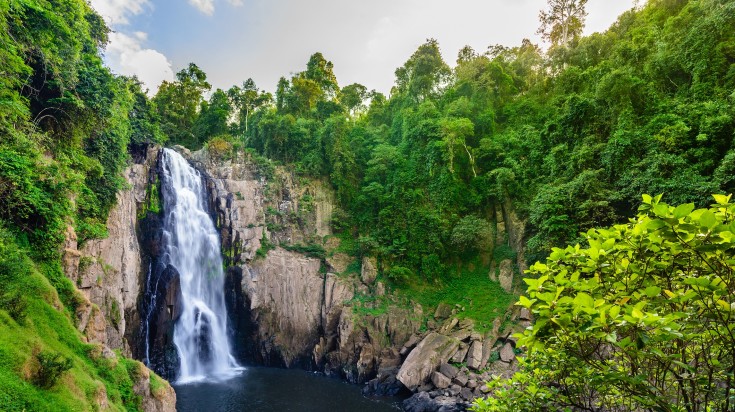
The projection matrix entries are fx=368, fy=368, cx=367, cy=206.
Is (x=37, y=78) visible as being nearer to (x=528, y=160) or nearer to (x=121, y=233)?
(x=121, y=233)

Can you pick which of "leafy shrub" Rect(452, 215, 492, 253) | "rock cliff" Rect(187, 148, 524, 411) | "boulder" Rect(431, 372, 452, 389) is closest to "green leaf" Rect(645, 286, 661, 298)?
"rock cliff" Rect(187, 148, 524, 411)

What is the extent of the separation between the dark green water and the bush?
9.73m

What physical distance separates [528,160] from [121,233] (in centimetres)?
2229

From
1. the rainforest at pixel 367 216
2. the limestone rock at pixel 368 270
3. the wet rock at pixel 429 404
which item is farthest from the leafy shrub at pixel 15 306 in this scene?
the limestone rock at pixel 368 270

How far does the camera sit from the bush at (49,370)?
22.9 ft

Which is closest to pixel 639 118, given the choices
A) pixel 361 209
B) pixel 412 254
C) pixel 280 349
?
pixel 412 254

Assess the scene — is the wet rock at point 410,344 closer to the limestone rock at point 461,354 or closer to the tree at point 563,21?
the limestone rock at point 461,354

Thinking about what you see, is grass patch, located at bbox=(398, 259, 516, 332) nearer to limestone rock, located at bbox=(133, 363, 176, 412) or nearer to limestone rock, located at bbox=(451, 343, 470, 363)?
limestone rock, located at bbox=(451, 343, 470, 363)

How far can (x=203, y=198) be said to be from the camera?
2514 centimetres

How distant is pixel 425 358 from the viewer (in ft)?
58.9

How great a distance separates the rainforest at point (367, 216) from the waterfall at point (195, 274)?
13 centimetres

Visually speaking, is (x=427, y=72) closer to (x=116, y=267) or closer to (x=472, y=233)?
(x=472, y=233)

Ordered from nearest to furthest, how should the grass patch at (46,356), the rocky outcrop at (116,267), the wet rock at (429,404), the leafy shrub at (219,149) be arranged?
the grass patch at (46,356)
the rocky outcrop at (116,267)
the wet rock at (429,404)
the leafy shrub at (219,149)

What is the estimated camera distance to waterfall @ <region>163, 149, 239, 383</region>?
69.6ft
